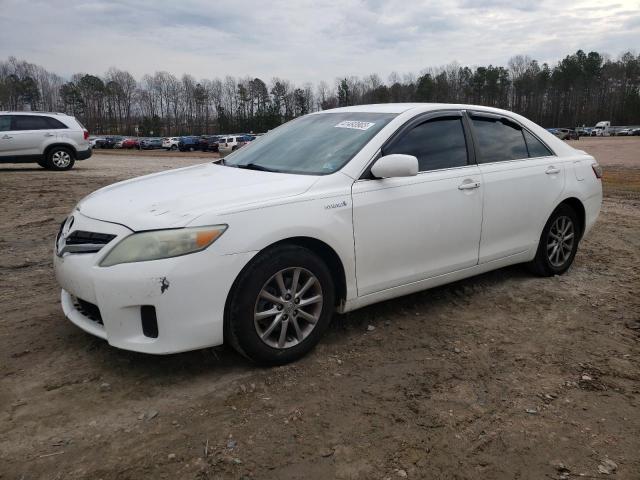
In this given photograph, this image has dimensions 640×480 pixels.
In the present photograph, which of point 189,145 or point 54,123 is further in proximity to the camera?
point 189,145

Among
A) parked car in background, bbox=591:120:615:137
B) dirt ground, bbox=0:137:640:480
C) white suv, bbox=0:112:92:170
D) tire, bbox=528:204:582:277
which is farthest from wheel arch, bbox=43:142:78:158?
parked car in background, bbox=591:120:615:137

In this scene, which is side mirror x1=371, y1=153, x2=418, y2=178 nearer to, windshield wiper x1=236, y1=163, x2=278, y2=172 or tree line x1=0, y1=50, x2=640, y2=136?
windshield wiper x1=236, y1=163, x2=278, y2=172

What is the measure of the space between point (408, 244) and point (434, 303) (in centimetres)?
88

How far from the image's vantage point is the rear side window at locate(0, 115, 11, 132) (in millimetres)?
14938

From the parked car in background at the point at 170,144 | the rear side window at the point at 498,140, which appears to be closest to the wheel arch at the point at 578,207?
the rear side window at the point at 498,140

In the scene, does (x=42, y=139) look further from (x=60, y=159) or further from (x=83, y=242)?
(x=83, y=242)

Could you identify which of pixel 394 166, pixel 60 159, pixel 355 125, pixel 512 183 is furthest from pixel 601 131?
pixel 394 166

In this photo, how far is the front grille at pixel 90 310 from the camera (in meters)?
3.11

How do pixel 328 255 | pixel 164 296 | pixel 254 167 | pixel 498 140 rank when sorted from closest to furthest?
pixel 164 296 → pixel 328 255 → pixel 254 167 → pixel 498 140

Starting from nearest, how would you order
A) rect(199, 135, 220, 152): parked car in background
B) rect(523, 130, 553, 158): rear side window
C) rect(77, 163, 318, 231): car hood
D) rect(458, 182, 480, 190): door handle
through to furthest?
1. rect(77, 163, 318, 231): car hood
2. rect(458, 182, 480, 190): door handle
3. rect(523, 130, 553, 158): rear side window
4. rect(199, 135, 220, 152): parked car in background

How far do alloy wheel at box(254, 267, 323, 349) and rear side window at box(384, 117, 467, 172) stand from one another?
3.71 feet

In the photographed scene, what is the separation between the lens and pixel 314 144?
3.95 metres

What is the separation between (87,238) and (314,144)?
170cm

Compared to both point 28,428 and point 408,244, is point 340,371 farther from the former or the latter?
point 28,428
